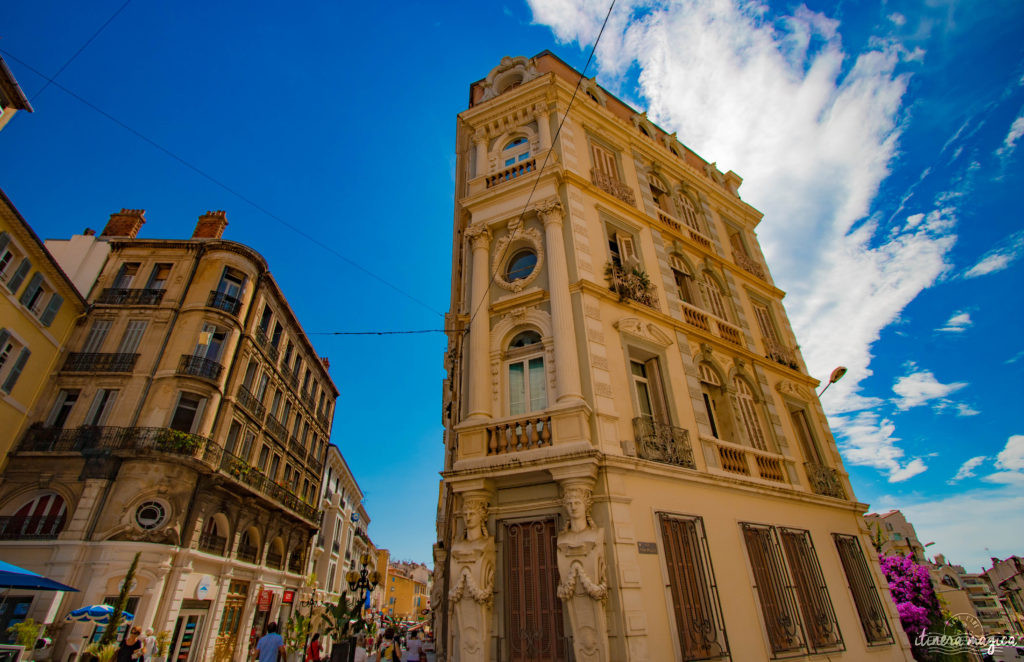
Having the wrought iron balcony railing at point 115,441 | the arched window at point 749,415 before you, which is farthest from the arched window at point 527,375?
the wrought iron balcony railing at point 115,441

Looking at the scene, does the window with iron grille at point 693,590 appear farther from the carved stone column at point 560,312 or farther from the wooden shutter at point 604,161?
the wooden shutter at point 604,161

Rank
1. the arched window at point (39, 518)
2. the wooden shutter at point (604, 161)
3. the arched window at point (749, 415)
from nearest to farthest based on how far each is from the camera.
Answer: the arched window at point (749, 415), the wooden shutter at point (604, 161), the arched window at point (39, 518)

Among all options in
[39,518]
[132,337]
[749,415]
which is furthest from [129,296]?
[749,415]

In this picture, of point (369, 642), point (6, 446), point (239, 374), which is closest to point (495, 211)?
point (239, 374)

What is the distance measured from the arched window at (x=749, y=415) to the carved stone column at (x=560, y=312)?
5468 millimetres

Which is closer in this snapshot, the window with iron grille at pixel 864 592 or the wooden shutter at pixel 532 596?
the wooden shutter at pixel 532 596

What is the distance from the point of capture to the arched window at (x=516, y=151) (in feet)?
45.3

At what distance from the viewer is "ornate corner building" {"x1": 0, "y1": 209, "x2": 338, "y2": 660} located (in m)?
16.5

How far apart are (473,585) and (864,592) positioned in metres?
9.97

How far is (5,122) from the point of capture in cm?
1386

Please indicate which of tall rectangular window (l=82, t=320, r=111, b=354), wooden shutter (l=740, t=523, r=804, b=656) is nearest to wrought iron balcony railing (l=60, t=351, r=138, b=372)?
tall rectangular window (l=82, t=320, r=111, b=354)

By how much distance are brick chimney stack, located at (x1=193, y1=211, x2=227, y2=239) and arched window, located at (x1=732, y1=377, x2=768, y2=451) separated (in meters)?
25.8

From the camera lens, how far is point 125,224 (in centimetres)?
2450

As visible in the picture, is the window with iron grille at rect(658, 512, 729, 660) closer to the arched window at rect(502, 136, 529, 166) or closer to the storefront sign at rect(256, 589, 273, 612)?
the arched window at rect(502, 136, 529, 166)
